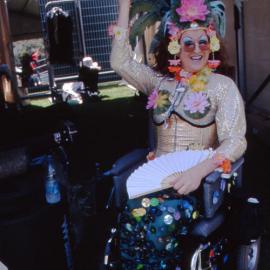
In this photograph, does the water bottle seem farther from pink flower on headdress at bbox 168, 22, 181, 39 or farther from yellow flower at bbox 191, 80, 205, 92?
pink flower on headdress at bbox 168, 22, 181, 39

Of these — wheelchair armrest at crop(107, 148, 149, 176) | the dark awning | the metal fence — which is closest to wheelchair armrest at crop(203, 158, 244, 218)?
wheelchair armrest at crop(107, 148, 149, 176)

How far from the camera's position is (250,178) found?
4250mm

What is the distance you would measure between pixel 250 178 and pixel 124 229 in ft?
7.29

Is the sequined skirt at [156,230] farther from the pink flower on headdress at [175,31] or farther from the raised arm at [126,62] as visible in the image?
the pink flower on headdress at [175,31]

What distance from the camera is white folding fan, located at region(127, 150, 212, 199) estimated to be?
230 centimetres

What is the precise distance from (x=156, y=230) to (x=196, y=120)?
2.18ft

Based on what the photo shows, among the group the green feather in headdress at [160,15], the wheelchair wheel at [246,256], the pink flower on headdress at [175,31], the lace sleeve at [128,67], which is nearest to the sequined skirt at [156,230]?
the wheelchair wheel at [246,256]

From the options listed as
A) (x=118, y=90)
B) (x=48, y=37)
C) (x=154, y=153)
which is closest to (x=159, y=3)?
(x=154, y=153)

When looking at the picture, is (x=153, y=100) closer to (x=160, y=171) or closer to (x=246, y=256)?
(x=160, y=171)

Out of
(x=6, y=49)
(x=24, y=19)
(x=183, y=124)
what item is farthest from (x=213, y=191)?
(x=24, y=19)

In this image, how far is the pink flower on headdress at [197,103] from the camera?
99.1 inches

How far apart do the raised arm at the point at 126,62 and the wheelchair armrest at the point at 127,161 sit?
0.39 m

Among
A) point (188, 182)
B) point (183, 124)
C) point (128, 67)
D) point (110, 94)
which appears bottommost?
point (110, 94)

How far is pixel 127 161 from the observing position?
8.56 ft
